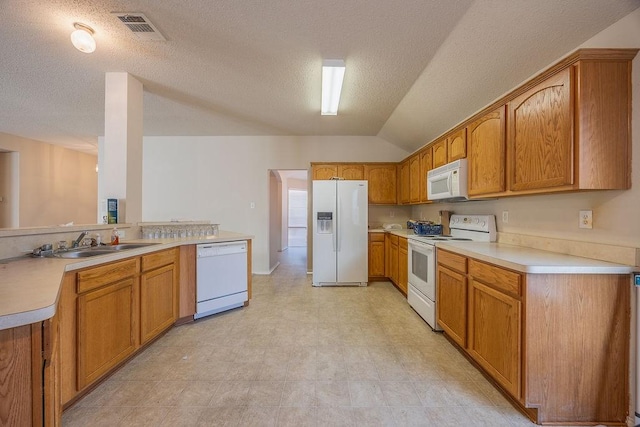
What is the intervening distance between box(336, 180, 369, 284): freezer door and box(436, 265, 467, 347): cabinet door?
65.1 inches

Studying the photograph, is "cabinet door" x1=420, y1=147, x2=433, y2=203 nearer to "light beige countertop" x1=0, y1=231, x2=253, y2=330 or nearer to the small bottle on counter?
"light beige countertop" x1=0, y1=231, x2=253, y2=330

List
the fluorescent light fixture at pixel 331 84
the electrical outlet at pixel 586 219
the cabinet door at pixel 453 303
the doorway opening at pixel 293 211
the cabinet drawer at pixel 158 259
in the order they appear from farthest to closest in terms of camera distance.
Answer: the doorway opening at pixel 293 211 < the fluorescent light fixture at pixel 331 84 < the cabinet drawer at pixel 158 259 < the cabinet door at pixel 453 303 < the electrical outlet at pixel 586 219

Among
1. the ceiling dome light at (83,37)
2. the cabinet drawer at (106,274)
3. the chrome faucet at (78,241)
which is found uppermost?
the ceiling dome light at (83,37)

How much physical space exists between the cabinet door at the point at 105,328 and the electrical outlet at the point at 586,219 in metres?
3.24

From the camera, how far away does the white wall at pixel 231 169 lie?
482cm

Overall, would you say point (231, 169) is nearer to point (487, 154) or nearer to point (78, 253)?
point (78, 253)

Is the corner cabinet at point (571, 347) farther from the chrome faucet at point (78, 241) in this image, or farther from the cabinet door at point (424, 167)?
the chrome faucet at point (78, 241)

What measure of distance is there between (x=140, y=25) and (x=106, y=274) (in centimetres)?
186

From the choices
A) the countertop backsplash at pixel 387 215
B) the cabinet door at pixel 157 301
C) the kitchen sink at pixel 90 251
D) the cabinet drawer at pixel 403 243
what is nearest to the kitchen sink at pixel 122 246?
the kitchen sink at pixel 90 251

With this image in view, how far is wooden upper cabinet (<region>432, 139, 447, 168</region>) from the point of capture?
9.88 feet

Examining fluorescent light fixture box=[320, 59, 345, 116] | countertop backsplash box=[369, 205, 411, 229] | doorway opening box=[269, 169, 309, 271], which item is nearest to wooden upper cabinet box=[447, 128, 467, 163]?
fluorescent light fixture box=[320, 59, 345, 116]

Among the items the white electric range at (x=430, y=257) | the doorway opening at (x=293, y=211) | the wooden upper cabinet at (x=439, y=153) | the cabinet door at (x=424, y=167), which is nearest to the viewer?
the white electric range at (x=430, y=257)

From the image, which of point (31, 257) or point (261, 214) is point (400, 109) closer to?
point (261, 214)

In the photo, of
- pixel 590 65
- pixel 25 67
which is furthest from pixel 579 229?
pixel 25 67
